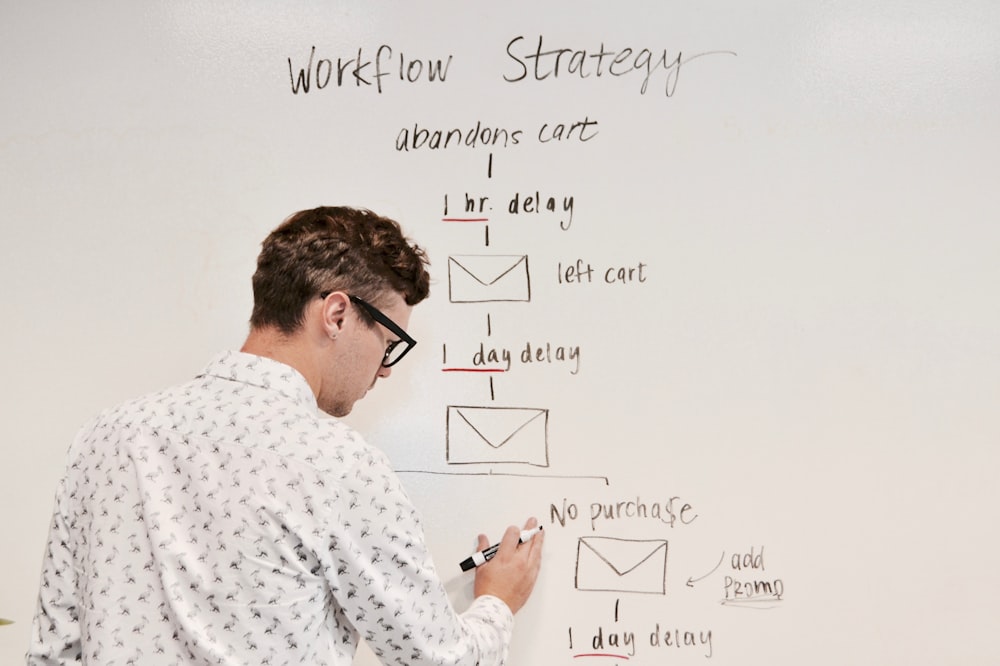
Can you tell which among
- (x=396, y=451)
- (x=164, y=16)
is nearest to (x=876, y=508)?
(x=396, y=451)

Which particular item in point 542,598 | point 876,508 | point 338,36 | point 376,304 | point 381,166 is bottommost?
point 542,598

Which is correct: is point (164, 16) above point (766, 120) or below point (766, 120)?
above

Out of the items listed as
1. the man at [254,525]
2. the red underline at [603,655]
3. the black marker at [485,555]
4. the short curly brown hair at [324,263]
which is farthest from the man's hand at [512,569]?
the short curly brown hair at [324,263]

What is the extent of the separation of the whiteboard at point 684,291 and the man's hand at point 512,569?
3 cm

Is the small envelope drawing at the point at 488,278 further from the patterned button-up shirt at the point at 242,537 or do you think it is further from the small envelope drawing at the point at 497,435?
the patterned button-up shirt at the point at 242,537

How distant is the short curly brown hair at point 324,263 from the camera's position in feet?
3.10

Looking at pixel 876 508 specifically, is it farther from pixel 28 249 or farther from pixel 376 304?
pixel 28 249

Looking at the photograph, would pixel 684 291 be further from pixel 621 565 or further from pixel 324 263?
pixel 324 263

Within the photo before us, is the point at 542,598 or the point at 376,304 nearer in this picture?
the point at 376,304

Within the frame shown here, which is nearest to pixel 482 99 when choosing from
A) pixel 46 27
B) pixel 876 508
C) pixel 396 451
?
pixel 396 451

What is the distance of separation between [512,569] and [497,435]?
7.4 inches

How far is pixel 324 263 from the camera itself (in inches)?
37.3

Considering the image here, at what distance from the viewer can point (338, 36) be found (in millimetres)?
1295

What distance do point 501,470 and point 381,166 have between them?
0.47 metres
